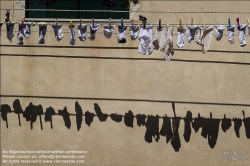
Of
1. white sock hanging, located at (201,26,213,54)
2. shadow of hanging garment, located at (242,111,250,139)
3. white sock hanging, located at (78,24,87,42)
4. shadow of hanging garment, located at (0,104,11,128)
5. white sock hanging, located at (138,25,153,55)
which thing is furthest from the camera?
shadow of hanging garment, located at (0,104,11,128)

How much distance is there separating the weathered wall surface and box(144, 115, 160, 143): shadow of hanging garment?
10 centimetres

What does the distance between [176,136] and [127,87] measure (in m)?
1.57

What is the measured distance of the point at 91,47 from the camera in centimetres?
766

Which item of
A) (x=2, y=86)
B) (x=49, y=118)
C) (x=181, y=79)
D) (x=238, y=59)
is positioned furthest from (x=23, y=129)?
(x=238, y=59)

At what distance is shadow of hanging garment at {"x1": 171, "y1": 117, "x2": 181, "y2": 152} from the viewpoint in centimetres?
751

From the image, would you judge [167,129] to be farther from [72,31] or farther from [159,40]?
[72,31]

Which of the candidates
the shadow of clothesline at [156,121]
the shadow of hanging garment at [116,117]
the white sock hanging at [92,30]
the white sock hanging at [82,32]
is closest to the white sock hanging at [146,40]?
the white sock hanging at [92,30]

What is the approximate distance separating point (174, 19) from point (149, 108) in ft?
6.99

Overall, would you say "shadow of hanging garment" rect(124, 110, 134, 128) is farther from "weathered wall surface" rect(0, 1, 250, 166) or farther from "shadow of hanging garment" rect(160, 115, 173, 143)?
"shadow of hanging garment" rect(160, 115, 173, 143)

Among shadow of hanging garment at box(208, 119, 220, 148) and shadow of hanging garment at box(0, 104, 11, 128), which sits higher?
shadow of hanging garment at box(0, 104, 11, 128)

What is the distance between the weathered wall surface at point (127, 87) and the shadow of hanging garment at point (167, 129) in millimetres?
101

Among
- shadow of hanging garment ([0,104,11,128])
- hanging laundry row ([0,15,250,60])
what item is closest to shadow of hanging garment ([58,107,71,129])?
shadow of hanging garment ([0,104,11,128])

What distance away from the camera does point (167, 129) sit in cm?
752

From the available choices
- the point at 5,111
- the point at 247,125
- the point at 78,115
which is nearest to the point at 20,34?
the point at 5,111
